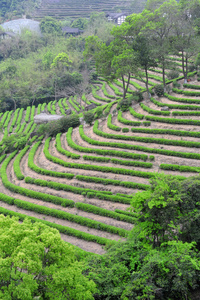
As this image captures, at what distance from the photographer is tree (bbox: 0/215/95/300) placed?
11.3 m

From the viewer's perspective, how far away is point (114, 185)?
87.5ft

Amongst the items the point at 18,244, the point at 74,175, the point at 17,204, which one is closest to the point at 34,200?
the point at 17,204

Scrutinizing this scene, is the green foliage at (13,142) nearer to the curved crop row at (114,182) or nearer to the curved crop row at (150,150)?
the curved crop row at (150,150)

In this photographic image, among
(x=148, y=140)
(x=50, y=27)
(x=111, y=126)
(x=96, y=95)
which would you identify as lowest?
(x=148, y=140)

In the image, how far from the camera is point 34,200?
27875mm

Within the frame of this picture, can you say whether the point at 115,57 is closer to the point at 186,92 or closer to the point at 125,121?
the point at 125,121

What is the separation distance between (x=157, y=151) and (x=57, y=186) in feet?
37.5

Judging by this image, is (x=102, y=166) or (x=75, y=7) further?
(x=75, y=7)

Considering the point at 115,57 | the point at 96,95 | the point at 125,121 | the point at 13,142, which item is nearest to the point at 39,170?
the point at 13,142

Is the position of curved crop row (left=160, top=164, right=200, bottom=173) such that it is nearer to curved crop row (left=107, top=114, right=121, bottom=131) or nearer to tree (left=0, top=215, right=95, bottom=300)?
curved crop row (left=107, top=114, right=121, bottom=131)

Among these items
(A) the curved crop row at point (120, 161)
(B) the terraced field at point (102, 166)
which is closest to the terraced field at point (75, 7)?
(B) the terraced field at point (102, 166)

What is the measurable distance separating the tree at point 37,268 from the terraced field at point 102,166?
8.29m

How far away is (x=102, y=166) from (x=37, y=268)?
1790 centimetres

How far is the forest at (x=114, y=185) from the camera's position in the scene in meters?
12.1
